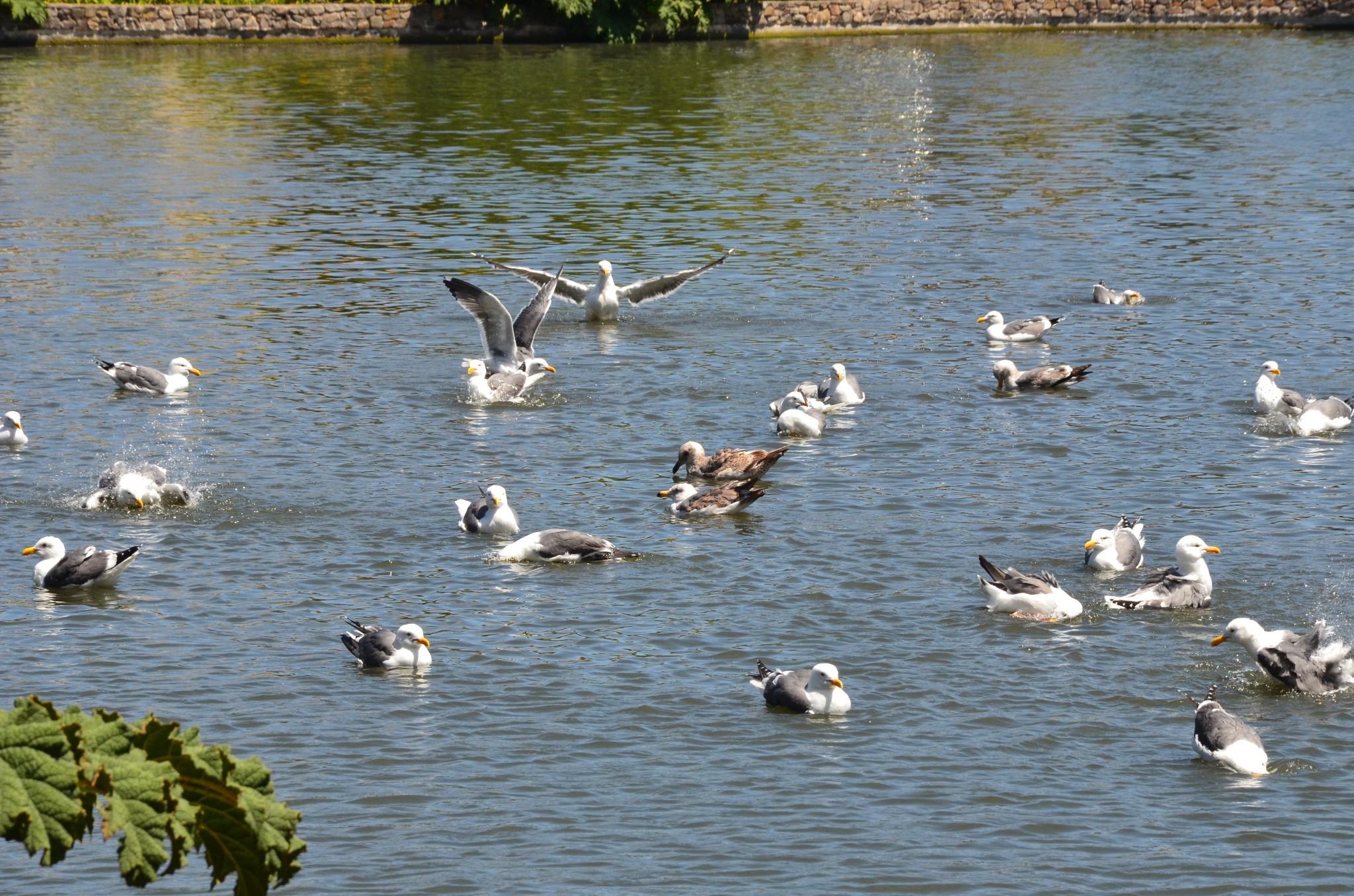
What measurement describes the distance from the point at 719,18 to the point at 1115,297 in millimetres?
51043

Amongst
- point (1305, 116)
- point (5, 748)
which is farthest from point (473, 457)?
point (1305, 116)

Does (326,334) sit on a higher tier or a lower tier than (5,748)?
lower

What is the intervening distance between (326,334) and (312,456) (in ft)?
21.1

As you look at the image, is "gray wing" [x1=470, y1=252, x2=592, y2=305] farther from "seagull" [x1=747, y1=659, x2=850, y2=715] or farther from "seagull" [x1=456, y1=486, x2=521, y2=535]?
"seagull" [x1=747, y1=659, x2=850, y2=715]

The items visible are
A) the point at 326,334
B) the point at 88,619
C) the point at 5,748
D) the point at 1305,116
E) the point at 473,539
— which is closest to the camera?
the point at 5,748

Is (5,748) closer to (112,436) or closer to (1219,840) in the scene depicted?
(1219,840)

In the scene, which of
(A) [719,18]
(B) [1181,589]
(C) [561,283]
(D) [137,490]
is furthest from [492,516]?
(A) [719,18]

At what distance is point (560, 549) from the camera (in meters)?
14.9

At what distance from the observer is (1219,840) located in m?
10.2

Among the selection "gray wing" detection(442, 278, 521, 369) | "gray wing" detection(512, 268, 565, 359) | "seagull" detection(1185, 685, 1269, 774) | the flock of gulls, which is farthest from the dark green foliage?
"gray wing" detection(512, 268, 565, 359)

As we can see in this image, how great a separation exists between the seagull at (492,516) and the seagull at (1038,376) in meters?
7.33

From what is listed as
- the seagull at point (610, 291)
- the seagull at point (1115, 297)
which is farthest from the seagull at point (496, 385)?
the seagull at point (1115, 297)

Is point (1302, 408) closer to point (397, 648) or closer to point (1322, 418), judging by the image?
point (1322, 418)

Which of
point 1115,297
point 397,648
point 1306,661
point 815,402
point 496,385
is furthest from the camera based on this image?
point 1115,297
